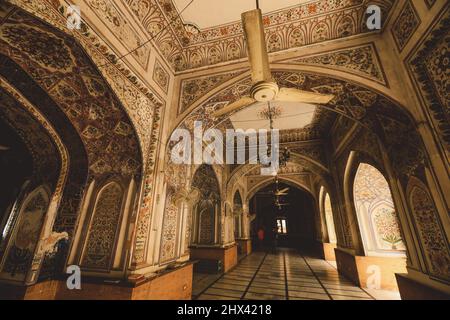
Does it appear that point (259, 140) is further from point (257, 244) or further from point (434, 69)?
point (257, 244)

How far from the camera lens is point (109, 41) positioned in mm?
2301

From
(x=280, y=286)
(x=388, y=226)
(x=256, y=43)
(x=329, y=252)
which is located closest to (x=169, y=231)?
(x=256, y=43)

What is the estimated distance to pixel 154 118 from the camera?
127 inches

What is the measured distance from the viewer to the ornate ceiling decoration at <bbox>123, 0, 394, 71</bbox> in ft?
9.50

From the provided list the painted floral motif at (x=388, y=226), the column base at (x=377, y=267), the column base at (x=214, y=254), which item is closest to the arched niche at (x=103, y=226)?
the column base at (x=214, y=254)

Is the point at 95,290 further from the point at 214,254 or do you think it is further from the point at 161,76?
the point at 214,254

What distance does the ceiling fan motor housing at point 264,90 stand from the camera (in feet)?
5.43

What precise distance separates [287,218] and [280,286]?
35.6ft

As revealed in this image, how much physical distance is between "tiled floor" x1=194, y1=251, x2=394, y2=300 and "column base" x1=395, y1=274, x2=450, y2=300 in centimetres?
158

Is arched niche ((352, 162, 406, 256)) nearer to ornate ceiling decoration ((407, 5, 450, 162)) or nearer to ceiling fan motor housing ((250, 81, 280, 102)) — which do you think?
ornate ceiling decoration ((407, 5, 450, 162))

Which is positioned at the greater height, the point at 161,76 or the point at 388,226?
the point at 161,76

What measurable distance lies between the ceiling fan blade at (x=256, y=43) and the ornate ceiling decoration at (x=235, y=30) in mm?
2133
